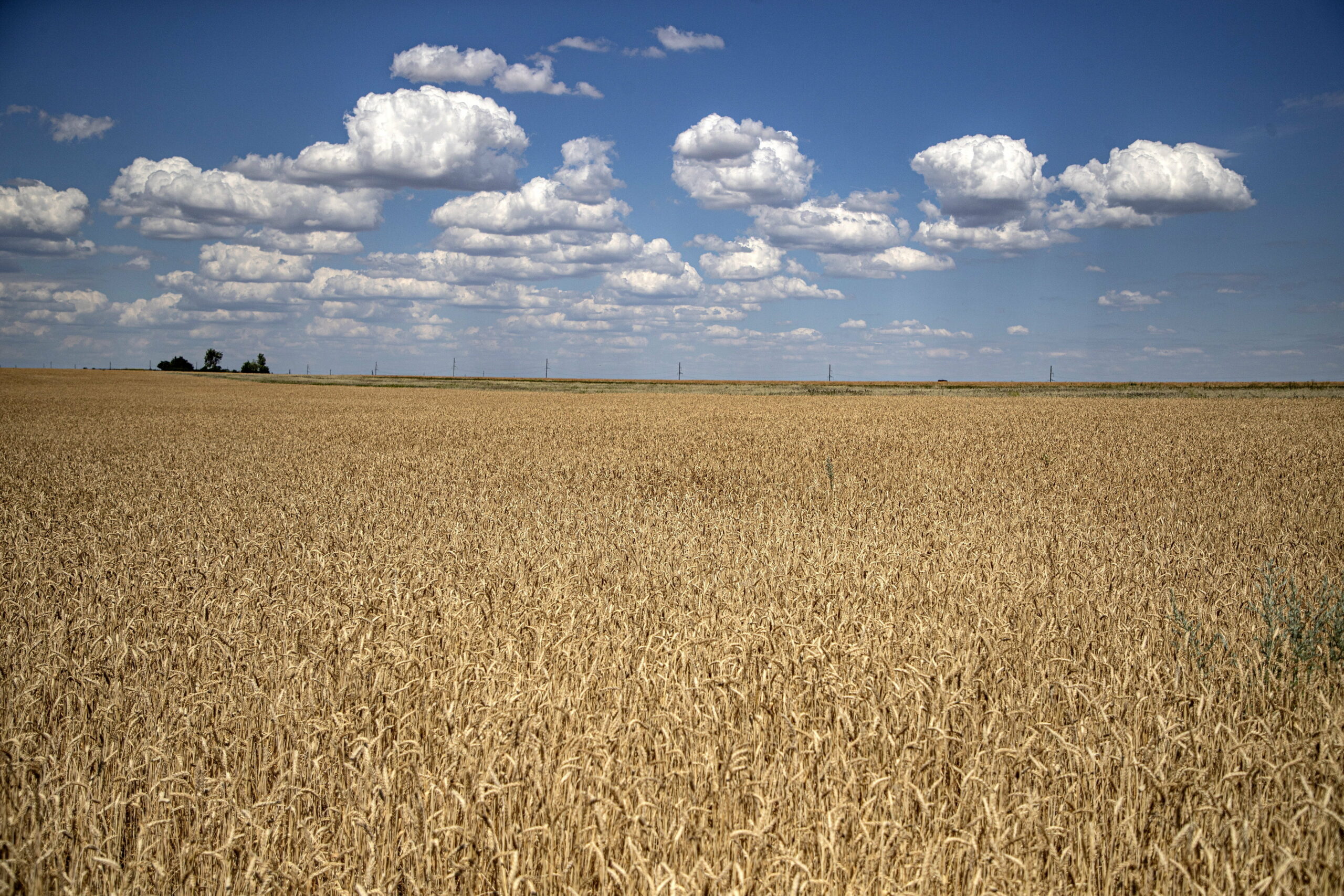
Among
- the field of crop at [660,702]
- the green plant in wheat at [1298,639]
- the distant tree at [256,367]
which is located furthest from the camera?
the distant tree at [256,367]

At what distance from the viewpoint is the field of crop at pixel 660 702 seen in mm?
2660

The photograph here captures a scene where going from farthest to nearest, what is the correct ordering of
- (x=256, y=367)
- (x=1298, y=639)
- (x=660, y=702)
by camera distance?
(x=256, y=367) < (x=1298, y=639) < (x=660, y=702)

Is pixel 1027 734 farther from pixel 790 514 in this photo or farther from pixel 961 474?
pixel 961 474

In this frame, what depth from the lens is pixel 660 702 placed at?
359 cm

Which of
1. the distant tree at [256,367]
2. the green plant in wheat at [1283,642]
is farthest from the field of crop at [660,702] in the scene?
the distant tree at [256,367]

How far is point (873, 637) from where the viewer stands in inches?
174

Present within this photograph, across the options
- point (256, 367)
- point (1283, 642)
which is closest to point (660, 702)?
point (1283, 642)

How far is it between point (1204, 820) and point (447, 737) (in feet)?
9.75

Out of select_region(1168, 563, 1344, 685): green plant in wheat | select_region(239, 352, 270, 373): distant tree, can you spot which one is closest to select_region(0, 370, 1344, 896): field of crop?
select_region(1168, 563, 1344, 685): green plant in wheat

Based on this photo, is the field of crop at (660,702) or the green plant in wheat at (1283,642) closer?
the field of crop at (660,702)

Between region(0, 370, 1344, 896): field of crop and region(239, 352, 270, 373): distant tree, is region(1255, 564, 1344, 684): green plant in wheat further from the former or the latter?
region(239, 352, 270, 373): distant tree

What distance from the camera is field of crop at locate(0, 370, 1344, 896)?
2.66 m

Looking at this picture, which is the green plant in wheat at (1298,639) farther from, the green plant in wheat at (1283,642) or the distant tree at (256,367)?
the distant tree at (256,367)

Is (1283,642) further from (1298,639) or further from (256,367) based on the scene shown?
(256,367)
